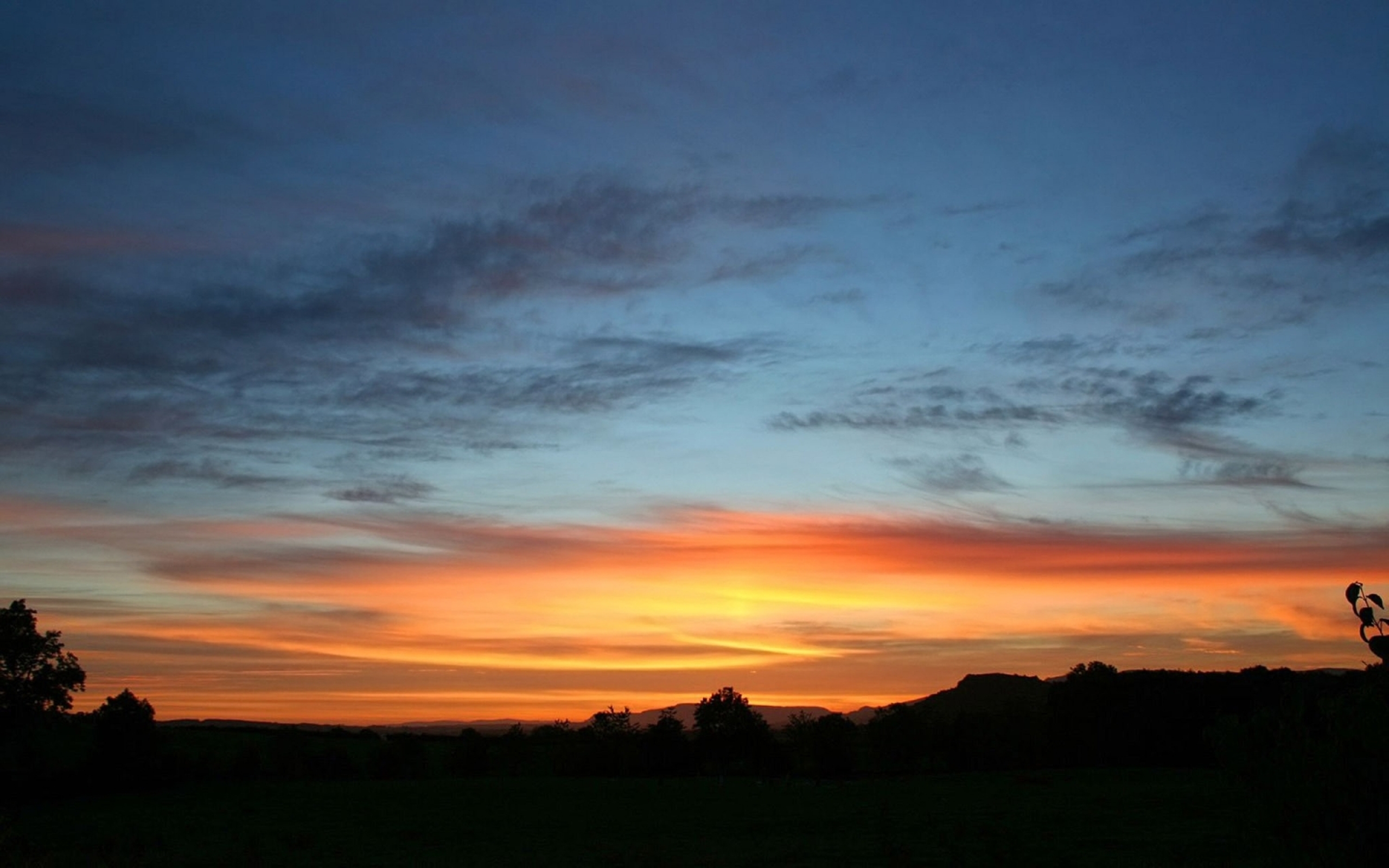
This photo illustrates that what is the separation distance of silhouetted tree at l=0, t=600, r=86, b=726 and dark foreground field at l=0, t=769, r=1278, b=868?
237 inches

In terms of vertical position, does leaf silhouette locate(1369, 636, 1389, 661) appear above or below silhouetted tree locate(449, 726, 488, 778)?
above

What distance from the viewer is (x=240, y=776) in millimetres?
77188

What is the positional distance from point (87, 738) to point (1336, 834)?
3574 inches

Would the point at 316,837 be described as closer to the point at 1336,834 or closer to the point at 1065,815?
the point at 1065,815

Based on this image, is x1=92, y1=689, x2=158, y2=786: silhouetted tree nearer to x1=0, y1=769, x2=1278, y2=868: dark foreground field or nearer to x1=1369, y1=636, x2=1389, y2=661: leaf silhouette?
x1=0, y1=769, x2=1278, y2=868: dark foreground field

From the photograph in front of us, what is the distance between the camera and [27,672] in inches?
2391

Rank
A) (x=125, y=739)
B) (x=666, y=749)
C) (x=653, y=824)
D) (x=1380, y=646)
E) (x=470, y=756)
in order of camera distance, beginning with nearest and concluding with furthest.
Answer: (x=1380, y=646) → (x=653, y=824) → (x=125, y=739) → (x=470, y=756) → (x=666, y=749)

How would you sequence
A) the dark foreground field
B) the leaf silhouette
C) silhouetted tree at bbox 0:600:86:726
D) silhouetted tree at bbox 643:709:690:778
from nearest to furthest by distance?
the leaf silhouette → the dark foreground field → silhouetted tree at bbox 0:600:86:726 → silhouetted tree at bbox 643:709:690:778

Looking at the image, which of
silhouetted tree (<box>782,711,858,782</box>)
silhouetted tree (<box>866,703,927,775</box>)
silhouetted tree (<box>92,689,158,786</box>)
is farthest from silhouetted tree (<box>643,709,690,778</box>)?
silhouetted tree (<box>92,689,158,786</box>)

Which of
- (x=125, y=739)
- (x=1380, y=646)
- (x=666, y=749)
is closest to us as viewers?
(x=1380, y=646)

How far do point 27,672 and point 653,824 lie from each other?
39.9m

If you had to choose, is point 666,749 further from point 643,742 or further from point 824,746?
Answer: point 824,746

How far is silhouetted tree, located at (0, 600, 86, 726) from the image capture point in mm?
59969

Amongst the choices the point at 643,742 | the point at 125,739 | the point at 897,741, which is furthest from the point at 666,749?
the point at 125,739
